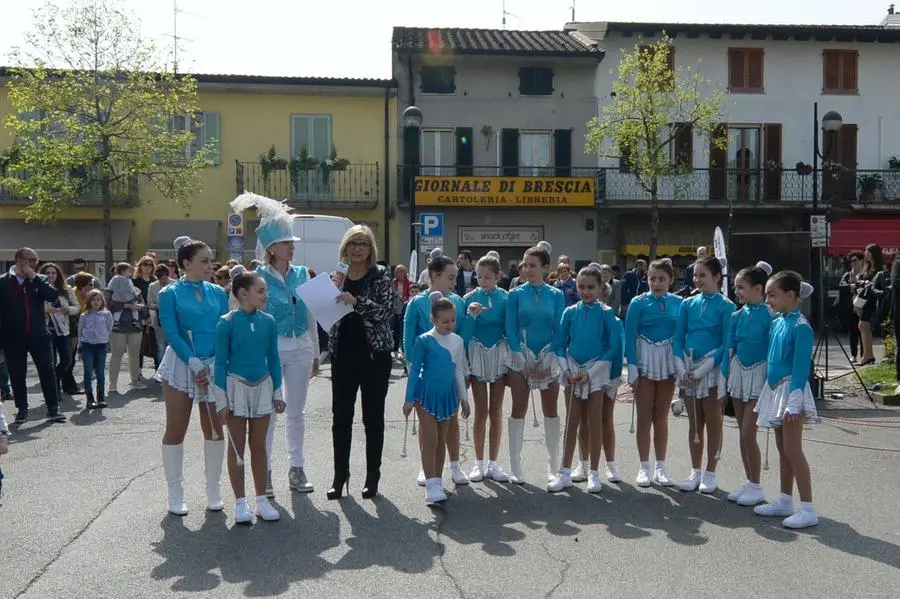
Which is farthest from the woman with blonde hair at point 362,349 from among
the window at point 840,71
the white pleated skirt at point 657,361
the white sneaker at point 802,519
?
the window at point 840,71

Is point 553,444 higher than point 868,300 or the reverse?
the reverse

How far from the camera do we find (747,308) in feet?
23.4

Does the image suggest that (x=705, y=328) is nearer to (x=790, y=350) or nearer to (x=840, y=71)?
(x=790, y=350)

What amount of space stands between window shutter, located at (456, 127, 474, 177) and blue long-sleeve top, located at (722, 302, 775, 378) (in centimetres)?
2698

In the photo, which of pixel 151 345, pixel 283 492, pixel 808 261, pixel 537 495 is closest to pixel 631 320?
pixel 537 495

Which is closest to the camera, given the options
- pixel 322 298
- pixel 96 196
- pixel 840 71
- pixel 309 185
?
pixel 322 298

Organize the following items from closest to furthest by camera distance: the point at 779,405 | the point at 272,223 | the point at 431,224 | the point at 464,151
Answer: the point at 779,405, the point at 272,223, the point at 431,224, the point at 464,151

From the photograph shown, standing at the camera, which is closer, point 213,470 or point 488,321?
point 213,470

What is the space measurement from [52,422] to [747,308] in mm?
7971

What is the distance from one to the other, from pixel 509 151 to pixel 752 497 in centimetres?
2785

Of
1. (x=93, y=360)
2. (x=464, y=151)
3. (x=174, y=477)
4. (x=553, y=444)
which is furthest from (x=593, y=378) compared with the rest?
(x=464, y=151)

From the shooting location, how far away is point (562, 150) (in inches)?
1342

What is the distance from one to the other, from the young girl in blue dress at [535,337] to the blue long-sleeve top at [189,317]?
232 cm

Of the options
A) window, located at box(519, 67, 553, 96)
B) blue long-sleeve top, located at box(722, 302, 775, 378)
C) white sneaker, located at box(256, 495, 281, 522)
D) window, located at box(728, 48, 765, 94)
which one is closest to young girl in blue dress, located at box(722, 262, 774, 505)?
blue long-sleeve top, located at box(722, 302, 775, 378)
